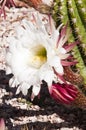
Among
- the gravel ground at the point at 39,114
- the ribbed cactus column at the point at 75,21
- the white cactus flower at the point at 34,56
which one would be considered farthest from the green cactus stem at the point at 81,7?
the gravel ground at the point at 39,114

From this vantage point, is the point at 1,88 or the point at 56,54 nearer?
the point at 56,54

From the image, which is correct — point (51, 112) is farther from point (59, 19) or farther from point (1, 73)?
point (59, 19)

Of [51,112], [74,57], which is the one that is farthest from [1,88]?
[74,57]

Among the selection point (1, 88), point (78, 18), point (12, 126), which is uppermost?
point (78, 18)

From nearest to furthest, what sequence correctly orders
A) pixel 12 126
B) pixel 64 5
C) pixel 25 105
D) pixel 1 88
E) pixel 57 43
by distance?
1. pixel 57 43
2. pixel 64 5
3. pixel 12 126
4. pixel 25 105
5. pixel 1 88

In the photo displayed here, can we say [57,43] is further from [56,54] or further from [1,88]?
[1,88]

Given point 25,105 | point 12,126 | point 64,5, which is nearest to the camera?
point 64,5

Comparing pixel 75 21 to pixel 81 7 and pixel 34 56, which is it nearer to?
pixel 81 7

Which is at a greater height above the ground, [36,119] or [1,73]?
[1,73]
